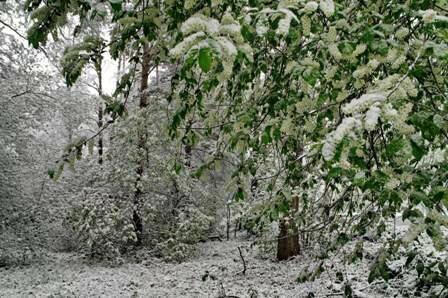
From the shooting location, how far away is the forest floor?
235 inches

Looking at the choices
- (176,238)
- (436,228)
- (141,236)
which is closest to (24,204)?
(141,236)

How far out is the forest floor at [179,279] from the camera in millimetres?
5957

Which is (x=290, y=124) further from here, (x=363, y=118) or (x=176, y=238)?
(x=176, y=238)

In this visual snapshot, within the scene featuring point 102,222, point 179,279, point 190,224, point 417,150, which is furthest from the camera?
point 190,224

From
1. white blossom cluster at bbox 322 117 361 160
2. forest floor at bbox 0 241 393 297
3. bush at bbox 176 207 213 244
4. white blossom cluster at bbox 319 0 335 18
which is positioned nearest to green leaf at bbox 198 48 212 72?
white blossom cluster at bbox 322 117 361 160

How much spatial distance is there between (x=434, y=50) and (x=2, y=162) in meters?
10.6

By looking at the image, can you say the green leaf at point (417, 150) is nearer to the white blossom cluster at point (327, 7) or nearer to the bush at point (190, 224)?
the white blossom cluster at point (327, 7)

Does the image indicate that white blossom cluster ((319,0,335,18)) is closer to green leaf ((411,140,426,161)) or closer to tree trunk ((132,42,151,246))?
green leaf ((411,140,426,161))

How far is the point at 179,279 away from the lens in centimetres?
747

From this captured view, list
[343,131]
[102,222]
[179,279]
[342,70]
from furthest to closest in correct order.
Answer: [102,222] → [179,279] → [342,70] → [343,131]

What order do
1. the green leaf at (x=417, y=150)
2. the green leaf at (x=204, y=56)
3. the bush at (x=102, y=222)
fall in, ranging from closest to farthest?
the green leaf at (x=204, y=56) < the green leaf at (x=417, y=150) < the bush at (x=102, y=222)

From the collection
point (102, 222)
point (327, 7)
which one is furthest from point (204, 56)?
point (102, 222)

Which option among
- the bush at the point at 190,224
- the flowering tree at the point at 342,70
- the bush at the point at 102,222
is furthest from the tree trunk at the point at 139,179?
the flowering tree at the point at 342,70

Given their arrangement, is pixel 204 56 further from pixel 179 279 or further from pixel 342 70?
pixel 179 279
